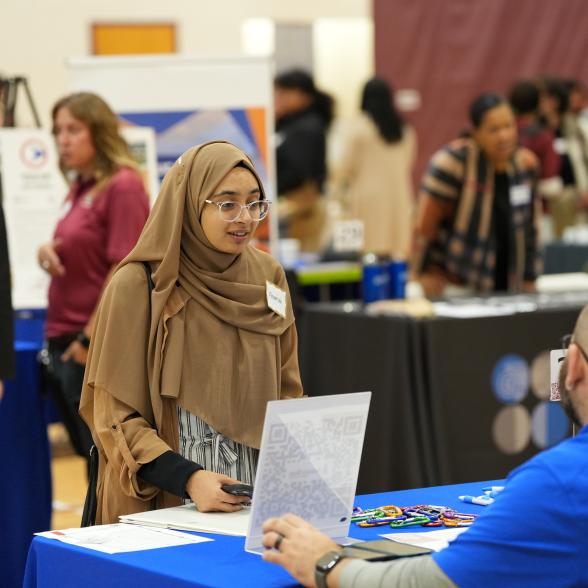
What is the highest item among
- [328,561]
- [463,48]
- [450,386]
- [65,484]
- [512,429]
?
[463,48]

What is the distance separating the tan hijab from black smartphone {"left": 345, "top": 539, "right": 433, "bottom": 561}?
583 mm

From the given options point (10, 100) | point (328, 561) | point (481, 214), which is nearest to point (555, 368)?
point (328, 561)

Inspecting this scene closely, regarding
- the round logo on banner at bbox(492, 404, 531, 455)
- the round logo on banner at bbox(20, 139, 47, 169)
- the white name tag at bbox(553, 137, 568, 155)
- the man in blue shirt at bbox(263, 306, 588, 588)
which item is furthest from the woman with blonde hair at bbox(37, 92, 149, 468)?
the white name tag at bbox(553, 137, 568, 155)

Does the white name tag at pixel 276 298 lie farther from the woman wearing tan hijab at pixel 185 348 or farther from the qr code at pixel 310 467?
the qr code at pixel 310 467

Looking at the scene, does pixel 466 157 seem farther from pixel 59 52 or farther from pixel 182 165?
pixel 59 52

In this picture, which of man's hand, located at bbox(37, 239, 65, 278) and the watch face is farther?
man's hand, located at bbox(37, 239, 65, 278)

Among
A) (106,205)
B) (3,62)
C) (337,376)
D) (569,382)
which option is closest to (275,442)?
(569,382)

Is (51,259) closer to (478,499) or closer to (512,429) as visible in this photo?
(512,429)

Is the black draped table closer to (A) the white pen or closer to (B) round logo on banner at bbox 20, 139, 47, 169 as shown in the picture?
(B) round logo on banner at bbox 20, 139, 47, 169

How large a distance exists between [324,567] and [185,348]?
0.76m

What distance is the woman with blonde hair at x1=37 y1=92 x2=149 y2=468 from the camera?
13.9 feet

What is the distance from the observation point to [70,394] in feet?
14.1

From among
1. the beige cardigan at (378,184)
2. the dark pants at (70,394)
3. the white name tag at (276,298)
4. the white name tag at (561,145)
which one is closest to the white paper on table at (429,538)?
the white name tag at (276,298)

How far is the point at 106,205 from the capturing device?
14.0ft
